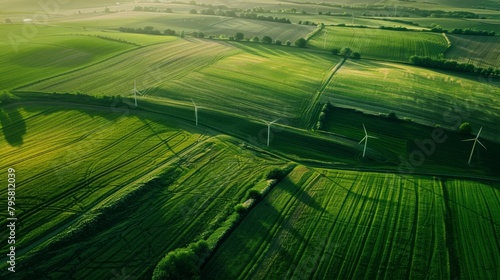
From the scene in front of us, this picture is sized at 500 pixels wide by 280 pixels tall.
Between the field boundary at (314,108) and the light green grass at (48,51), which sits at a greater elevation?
the light green grass at (48,51)

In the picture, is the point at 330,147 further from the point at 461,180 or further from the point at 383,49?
the point at 383,49

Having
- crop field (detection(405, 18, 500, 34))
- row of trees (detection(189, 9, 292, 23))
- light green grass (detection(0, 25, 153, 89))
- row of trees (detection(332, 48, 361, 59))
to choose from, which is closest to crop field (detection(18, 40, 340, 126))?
row of trees (detection(332, 48, 361, 59))

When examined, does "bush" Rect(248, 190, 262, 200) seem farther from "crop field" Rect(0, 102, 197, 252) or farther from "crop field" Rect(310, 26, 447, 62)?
"crop field" Rect(310, 26, 447, 62)

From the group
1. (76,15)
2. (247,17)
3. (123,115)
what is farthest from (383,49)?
(76,15)

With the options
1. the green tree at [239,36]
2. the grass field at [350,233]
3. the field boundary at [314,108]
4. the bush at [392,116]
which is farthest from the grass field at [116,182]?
the green tree at [239,36]

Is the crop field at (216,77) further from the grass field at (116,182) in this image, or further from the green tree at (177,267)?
the green tree at (177,267)
